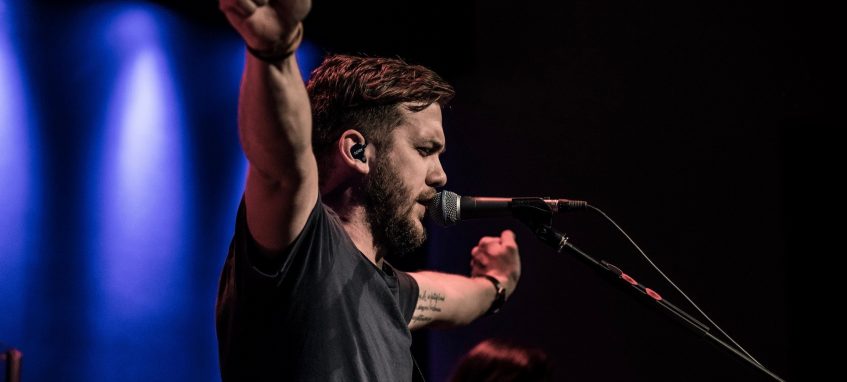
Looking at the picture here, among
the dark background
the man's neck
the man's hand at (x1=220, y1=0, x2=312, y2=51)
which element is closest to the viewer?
the man's hand at (x1=220, y1=0, x2=312, y2=51)

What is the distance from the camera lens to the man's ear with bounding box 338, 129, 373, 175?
75.0 inches

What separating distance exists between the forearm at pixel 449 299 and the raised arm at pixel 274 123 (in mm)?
1057

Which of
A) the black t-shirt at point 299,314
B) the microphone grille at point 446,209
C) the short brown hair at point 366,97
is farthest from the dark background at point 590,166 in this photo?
the microphone grille at point 446,209

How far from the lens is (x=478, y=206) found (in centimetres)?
178

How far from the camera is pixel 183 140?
11.3 ft

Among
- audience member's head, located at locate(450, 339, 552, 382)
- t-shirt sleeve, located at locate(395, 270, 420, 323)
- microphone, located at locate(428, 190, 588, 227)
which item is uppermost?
microphone, located at locate(428, 190, 588, 227)

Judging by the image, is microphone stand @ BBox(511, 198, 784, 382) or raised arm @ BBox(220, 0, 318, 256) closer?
raised arm @ BBox(220, 0, 318, 256)

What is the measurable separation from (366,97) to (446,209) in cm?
41

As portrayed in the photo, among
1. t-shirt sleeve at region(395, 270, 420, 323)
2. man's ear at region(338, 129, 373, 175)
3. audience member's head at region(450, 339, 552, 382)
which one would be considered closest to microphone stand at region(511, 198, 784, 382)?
man's ear at region(338, 129, 373, 175)

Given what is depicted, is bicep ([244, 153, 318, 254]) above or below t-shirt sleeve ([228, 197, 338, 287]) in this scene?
above

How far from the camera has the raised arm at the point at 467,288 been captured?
97.3 inches

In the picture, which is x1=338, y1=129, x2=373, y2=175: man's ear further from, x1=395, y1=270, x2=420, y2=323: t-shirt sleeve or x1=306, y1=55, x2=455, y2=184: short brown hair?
x1=395, y1=270, x2=420, y2=323: t-shirt sleeve

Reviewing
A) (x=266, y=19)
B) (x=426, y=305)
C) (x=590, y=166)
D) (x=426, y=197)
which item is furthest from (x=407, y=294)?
(x=590, y=166)

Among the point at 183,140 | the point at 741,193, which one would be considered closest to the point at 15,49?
the point at 183,140
